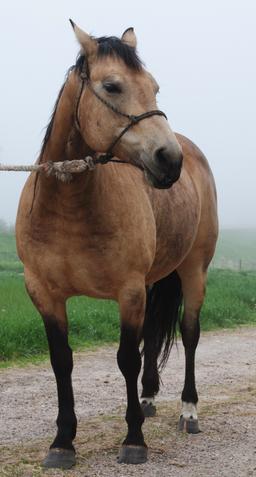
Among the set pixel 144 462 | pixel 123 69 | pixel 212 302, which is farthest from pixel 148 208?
pixel 212 302

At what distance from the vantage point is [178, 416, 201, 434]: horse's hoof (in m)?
5.20

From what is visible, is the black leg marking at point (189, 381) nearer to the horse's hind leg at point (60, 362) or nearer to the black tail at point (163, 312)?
the black tail at point (163, 312)

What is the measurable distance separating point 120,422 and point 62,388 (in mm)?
969

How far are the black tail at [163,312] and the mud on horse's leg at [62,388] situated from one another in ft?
5.21

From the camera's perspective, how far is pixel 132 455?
4.40 m

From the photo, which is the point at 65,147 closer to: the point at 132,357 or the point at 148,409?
the point at 132,357

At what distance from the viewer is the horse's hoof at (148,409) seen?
5637 mm

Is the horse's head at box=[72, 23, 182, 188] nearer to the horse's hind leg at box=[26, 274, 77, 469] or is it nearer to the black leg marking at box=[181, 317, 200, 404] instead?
the horse's hind leg at box=[26, 274, 77, 469]

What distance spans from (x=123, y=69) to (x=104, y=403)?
3.34 metres

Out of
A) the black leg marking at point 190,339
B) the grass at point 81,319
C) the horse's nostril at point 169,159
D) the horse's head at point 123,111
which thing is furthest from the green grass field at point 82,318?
the horse's nostril at point 169,159

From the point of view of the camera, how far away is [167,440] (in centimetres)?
500

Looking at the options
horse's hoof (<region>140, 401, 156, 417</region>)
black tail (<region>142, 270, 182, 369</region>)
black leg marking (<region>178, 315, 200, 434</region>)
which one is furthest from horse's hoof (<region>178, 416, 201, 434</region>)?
black tail (<region>142, 270, 182, 369</region>)

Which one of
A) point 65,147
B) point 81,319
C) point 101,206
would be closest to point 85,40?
point 65,147

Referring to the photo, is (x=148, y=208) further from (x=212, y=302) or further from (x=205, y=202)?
(x=212, y=302)
